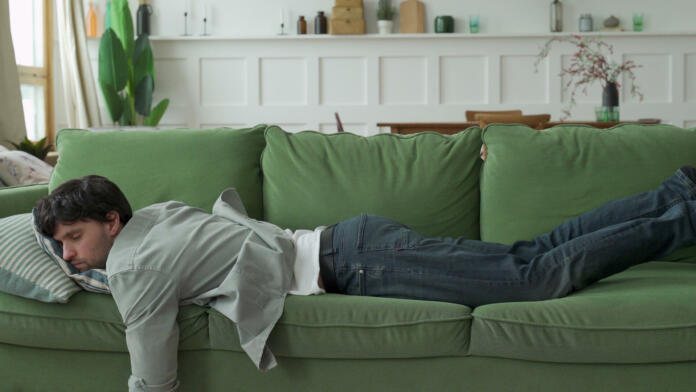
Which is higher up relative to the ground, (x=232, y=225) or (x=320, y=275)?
(x=232, y=225)

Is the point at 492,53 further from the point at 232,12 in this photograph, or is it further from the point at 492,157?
the point at 492,157

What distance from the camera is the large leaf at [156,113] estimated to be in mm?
5785

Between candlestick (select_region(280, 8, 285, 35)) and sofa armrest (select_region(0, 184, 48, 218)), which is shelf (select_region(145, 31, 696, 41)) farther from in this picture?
sofa armrest (select_region(0, 184, 48, 218))

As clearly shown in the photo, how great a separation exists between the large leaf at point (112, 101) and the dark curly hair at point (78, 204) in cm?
391

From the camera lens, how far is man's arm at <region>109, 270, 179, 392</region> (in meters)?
1.55

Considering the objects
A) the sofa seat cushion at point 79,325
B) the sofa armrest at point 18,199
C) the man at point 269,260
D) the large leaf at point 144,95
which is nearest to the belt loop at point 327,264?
the man at point 269,260

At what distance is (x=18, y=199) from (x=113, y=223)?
2.45ft

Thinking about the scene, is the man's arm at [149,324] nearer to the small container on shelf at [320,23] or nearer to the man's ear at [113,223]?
the man's ear at [113,223]

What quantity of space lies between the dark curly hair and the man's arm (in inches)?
7.7

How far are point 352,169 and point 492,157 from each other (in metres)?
0.46

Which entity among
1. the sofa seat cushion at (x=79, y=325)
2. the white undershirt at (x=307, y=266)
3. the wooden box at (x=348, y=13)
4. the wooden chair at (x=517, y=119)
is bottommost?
the sofa seat cushion at (x=79, y=325)

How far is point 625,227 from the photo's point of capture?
1.77 metres

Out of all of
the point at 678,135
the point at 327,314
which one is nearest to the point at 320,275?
the point at 327,314

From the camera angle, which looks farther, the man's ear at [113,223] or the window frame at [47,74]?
the window frame at [47,74]
